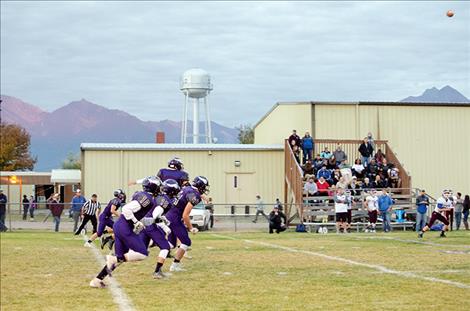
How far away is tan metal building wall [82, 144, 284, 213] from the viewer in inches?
1566

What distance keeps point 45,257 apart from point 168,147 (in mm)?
22767

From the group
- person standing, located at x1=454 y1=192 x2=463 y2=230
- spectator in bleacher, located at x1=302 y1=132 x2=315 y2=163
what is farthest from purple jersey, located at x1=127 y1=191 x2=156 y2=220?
spectator in bleacher, located at x1=302 y1=132 x2=315 y2=163

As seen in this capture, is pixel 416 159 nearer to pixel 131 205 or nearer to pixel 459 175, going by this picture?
pixel 459 175

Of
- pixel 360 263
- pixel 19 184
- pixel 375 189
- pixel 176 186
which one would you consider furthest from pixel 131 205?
pixel 19 184

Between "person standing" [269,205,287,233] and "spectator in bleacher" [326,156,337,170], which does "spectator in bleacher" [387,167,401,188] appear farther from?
"person standing" [269,205,287,233]

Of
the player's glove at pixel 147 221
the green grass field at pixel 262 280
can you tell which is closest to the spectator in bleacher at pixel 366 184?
the green grass field at pixel 262 280

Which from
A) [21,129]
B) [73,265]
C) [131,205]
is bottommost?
[73,265]

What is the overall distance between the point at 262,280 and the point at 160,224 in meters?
2.22

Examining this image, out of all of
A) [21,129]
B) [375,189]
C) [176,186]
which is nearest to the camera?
[176,186]

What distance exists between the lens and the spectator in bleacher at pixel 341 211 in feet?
100

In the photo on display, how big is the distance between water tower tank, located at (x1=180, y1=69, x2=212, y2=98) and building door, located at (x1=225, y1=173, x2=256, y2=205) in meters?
31.2

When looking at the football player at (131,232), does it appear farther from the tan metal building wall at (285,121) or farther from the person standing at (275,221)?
the tan metal building wall at (285,121)

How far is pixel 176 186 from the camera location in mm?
14836

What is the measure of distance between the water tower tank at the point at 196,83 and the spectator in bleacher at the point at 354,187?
126 feet
